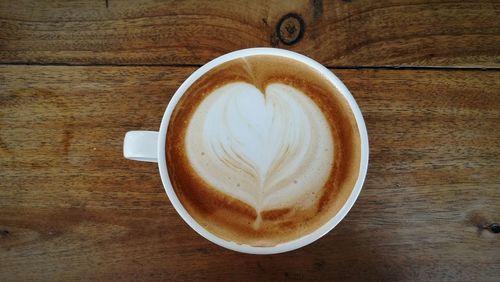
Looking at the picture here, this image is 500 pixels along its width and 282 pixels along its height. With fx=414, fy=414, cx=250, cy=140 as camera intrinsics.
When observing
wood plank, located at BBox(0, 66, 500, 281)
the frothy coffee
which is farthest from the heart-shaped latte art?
wood plank, located at BBox(0, 66, 500, 281)

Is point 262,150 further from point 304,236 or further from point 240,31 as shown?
point 240,31

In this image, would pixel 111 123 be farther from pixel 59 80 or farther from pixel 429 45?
pixel 429 45

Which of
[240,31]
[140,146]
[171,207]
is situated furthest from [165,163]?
[240,31]

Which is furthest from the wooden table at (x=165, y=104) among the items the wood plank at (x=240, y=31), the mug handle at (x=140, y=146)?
the mug handle at (x=140, y=146)

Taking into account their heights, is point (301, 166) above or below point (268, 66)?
below

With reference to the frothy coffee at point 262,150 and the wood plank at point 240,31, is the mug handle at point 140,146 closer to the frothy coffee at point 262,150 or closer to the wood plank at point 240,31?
the frothy coffee at point 262,150

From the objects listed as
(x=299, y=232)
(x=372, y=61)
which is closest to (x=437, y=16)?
(x=372, y=61)
